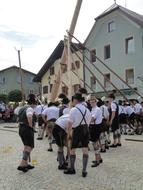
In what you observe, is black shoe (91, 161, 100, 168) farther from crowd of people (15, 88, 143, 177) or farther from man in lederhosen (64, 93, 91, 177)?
man in lederhosen (64, 93, 91, 177)

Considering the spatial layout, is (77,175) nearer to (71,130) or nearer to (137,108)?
(71,130)

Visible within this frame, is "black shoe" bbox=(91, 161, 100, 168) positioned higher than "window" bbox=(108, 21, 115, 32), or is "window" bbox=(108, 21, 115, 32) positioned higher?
"window" bbox=(108, 21, 115, 32)

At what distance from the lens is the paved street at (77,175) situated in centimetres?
799

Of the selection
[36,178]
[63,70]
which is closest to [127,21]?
[63,70]

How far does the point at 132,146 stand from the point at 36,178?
20.2 feet

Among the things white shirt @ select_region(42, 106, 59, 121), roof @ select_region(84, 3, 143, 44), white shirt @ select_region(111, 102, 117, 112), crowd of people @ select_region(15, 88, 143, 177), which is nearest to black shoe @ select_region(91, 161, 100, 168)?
crowd of people @ select_region(15, 88, 143, 177)

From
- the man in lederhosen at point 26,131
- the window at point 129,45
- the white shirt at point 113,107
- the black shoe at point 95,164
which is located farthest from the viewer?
the window at point 129,45

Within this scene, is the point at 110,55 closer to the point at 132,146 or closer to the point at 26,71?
the point at 132,146

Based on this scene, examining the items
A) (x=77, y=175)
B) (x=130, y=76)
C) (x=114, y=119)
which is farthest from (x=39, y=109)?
(x=130, y=76)

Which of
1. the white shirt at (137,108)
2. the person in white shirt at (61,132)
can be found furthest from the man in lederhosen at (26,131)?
the white shirt at (137,108)

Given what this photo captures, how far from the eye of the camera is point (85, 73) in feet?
130

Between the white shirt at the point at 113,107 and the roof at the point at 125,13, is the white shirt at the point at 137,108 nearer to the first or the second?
the white shirt at the point at 113,107

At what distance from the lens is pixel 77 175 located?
29.8ft

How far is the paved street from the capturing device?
7.99 metres
